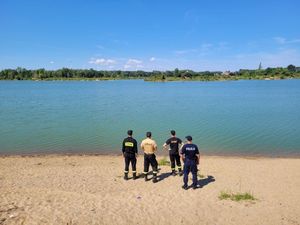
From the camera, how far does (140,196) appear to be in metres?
11.2

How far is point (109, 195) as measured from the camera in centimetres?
1127

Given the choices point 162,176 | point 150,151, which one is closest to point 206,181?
point 162,176

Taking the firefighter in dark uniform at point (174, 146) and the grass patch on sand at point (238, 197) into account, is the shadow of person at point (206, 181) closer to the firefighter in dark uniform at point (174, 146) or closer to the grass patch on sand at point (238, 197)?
the firefighter in dark uniform at point (174, 146)

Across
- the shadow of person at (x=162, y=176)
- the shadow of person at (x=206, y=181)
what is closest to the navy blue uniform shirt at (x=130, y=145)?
the shadow of person at (x=162, y=176)

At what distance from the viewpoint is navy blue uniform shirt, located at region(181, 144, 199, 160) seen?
11906 mm

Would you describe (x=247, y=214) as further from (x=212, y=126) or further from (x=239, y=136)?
(x=212, y=126)

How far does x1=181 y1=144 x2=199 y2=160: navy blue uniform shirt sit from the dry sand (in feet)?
4.03

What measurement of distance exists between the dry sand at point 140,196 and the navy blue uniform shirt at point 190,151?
1.23 meters

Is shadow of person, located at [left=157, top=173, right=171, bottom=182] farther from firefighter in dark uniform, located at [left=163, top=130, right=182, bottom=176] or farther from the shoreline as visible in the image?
the shoreline

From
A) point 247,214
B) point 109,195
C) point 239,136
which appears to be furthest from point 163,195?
point 239,136

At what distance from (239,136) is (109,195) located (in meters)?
16.4

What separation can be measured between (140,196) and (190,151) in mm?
2456

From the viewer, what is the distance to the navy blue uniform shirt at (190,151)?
469 inches

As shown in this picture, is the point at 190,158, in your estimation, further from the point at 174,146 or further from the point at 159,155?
the point at 159,155
